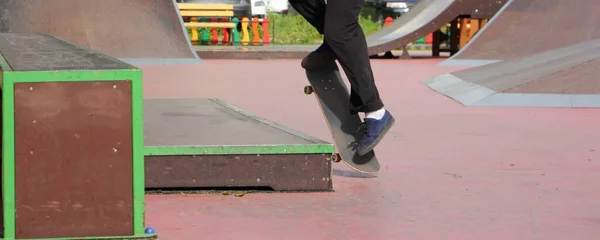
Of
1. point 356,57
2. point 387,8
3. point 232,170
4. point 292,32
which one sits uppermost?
point 356,57

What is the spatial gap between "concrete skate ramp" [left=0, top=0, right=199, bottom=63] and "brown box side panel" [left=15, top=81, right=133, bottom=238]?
1318 centimetres

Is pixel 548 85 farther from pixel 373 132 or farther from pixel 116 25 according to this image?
pixel 116 25

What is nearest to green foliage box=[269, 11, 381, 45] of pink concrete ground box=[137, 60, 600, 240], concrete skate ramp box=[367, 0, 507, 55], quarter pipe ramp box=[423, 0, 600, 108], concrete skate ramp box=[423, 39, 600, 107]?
concrete skate ramp box=[367, 0, 507, 55]

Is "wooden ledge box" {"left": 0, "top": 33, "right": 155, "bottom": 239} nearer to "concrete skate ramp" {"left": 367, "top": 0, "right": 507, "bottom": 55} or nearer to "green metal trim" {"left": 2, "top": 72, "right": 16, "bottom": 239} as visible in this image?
"green metal trim" {"left": 2, "top": 72, "right": 16, "bottom": 239}

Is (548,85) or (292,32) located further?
(292,32)

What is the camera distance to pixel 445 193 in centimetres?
523

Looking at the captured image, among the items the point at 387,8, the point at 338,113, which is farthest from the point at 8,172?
the point at 387,8

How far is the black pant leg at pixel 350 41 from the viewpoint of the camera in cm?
528

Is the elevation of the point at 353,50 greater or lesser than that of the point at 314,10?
lesser

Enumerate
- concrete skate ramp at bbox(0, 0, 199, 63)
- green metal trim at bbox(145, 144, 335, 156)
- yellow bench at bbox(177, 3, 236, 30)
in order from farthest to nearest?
yellow bench at bbox(177, 3, 236, 30), concrete skate ramp at bbox(0, 0, 199, 63), green metal trim at bbox(145, 144, 335, 156)

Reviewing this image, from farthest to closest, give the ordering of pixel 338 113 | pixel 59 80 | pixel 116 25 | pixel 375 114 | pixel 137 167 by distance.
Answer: pixel 116 25 → pixel 338 113 → pixel 375 114 → pixel 137 167 → pixel 59 80

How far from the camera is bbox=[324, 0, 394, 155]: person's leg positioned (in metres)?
5.28

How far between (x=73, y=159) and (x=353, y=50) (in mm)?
1878

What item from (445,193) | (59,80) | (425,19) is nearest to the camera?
(59,80)
